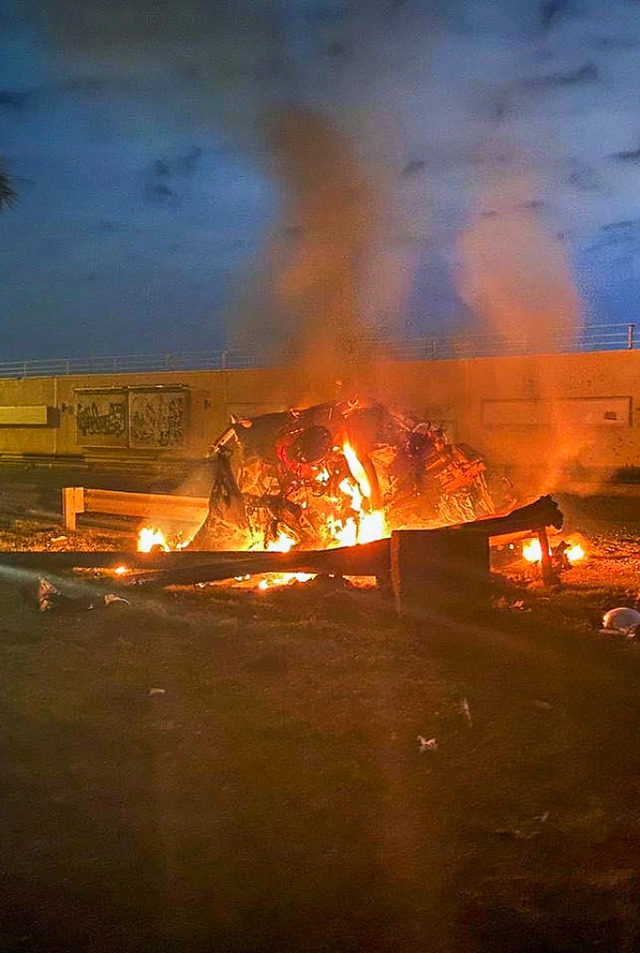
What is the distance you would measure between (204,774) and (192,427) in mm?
28849

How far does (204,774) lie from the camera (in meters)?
4.27

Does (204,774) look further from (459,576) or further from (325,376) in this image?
(325,376)

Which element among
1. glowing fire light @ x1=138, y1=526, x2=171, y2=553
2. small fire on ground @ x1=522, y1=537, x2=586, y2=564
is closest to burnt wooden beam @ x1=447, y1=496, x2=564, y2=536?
small fire on ground @ x1=522, y1=537, x2=586, y2=564

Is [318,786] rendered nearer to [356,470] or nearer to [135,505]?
[356,470]

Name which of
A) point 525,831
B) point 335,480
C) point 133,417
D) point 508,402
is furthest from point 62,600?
point 133,417

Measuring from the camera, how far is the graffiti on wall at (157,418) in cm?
3284

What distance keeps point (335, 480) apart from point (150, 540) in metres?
2.71

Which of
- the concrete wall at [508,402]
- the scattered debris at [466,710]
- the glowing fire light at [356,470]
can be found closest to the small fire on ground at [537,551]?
the glowing fire light at [356,470]

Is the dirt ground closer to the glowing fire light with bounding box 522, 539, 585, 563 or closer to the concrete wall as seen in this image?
the glowing fire light with bounding box 522, 539, 585, 563

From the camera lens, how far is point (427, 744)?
462 centimetres

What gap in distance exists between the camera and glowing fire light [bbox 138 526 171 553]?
11.3 metres

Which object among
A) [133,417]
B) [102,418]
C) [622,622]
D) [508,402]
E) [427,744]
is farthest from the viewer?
[102,418]

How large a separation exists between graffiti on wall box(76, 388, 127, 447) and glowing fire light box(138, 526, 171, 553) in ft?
75.3

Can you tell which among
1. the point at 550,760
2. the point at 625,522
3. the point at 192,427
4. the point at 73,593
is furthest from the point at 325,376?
the point at 550,760
